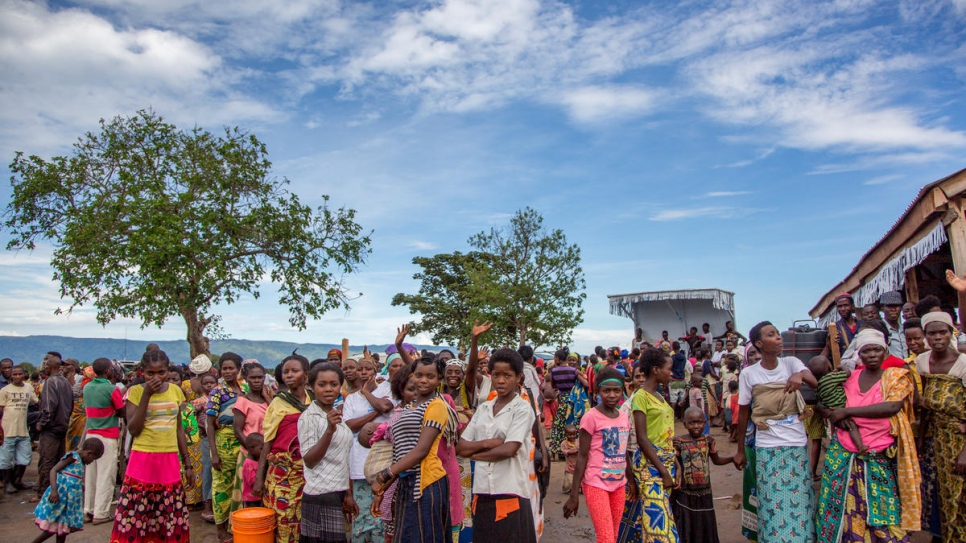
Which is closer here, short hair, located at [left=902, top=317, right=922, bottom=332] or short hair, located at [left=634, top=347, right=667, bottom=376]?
short hair, located at [left=634, top=347, right=667, bottom=376]

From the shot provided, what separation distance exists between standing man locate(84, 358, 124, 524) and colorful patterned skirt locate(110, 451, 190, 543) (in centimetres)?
224

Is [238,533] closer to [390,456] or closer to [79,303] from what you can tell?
[390,456]

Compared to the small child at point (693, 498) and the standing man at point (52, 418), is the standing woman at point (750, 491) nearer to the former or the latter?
the small child at point (693, 498)

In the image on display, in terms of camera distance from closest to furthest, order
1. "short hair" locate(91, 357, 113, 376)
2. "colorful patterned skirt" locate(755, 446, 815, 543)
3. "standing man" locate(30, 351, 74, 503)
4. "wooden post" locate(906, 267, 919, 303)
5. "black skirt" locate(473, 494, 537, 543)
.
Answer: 1. "black skirt" locate(473, 494, 537, 543)
2. "colorful patterned skirt" locate(755, 446, 815, 543)
3. "short hair" locate(91, 357, 113, 376)
4. "standing man" locate(30, 351, 74, 503)
5. "wooden post" locate(906, 267, 919, 303)

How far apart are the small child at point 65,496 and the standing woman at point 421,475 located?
125 inches

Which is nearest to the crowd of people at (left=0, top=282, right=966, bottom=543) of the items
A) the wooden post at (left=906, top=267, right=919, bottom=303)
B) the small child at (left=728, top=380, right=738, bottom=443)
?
the wooden post at (left=906, top=267, right=919, bottom=303)

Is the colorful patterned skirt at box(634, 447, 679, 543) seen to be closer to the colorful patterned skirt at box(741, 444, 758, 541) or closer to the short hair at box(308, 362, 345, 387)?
the colorful patterned skirt at box(741, 444, 758, 541)

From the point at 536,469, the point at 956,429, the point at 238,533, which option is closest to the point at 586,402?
the point at 536,469

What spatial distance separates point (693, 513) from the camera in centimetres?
500

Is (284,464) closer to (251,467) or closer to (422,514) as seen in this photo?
(251,467)

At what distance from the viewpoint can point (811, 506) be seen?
15.9ft

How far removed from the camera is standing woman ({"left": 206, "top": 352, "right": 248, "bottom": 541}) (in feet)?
19.4

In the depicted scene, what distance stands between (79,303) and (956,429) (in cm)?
2039

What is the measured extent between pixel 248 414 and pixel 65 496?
185 centimetres
